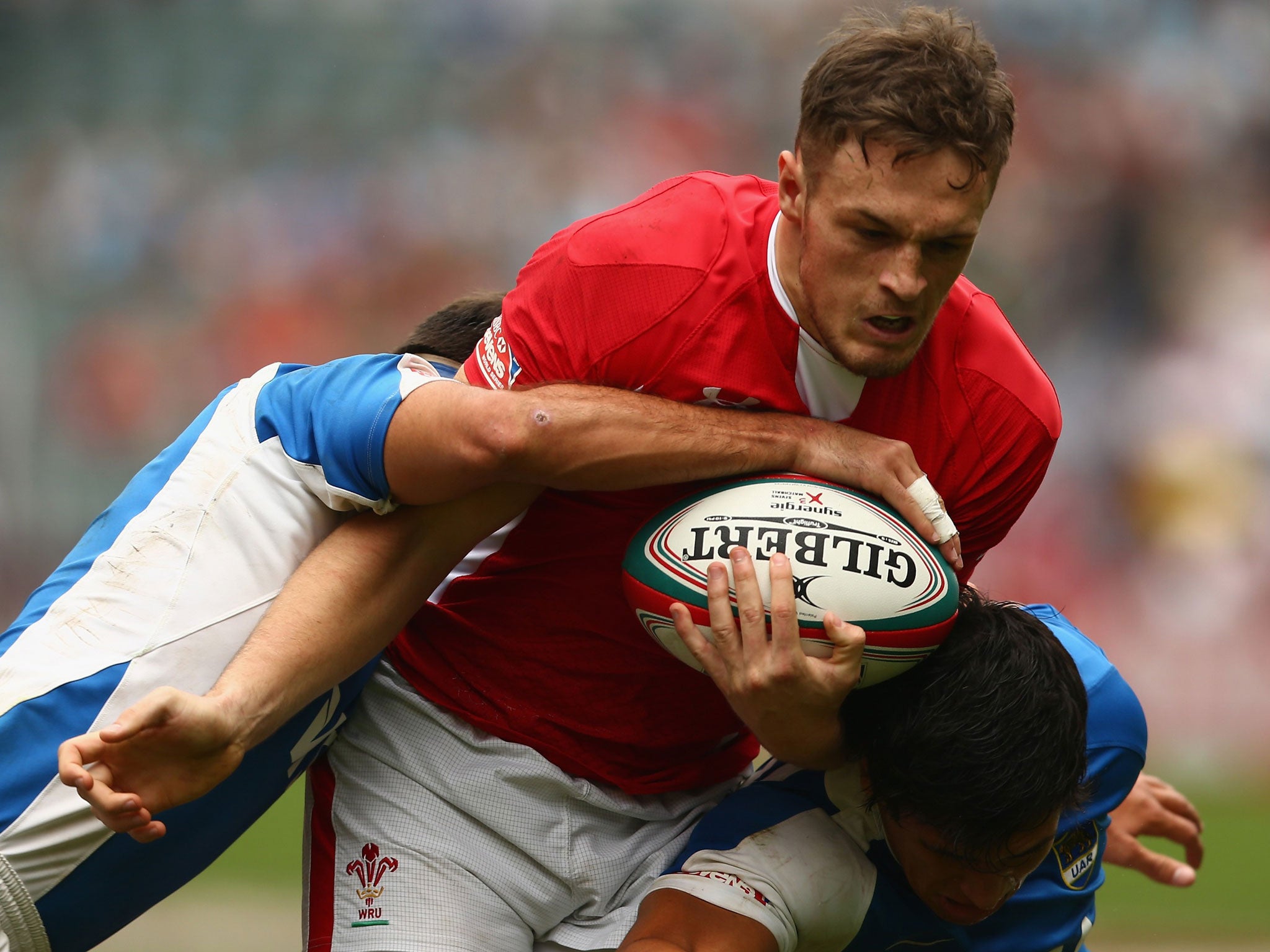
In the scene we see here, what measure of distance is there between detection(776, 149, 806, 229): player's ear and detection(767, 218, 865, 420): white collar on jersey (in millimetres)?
75

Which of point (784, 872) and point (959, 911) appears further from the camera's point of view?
point (959, 911)

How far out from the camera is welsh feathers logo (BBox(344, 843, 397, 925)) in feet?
10.8

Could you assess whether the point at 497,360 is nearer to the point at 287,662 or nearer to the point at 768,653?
the point at 287,662

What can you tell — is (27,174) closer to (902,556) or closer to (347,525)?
(347,525)

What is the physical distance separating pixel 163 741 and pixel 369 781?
96 cm

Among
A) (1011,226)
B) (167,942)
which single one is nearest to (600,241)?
(167,942)

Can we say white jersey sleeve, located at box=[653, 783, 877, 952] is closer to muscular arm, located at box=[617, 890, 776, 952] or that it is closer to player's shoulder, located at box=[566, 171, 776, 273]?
muscular arm, located at box=[617, 890, 776, 952]

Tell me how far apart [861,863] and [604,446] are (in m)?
1.20

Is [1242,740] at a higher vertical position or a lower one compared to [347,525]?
lower

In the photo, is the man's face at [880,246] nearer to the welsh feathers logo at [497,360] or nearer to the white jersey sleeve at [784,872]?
the welsh feathers logo at [497,360]

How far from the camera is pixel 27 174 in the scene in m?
11.4

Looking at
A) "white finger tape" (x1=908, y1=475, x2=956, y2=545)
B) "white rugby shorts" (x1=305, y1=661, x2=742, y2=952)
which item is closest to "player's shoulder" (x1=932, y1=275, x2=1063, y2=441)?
"white finger tape" (x1=908, y1=475, x2=956, y2=545)

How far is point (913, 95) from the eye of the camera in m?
2.79

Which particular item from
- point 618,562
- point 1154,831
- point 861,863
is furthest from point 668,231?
point 1154,831
